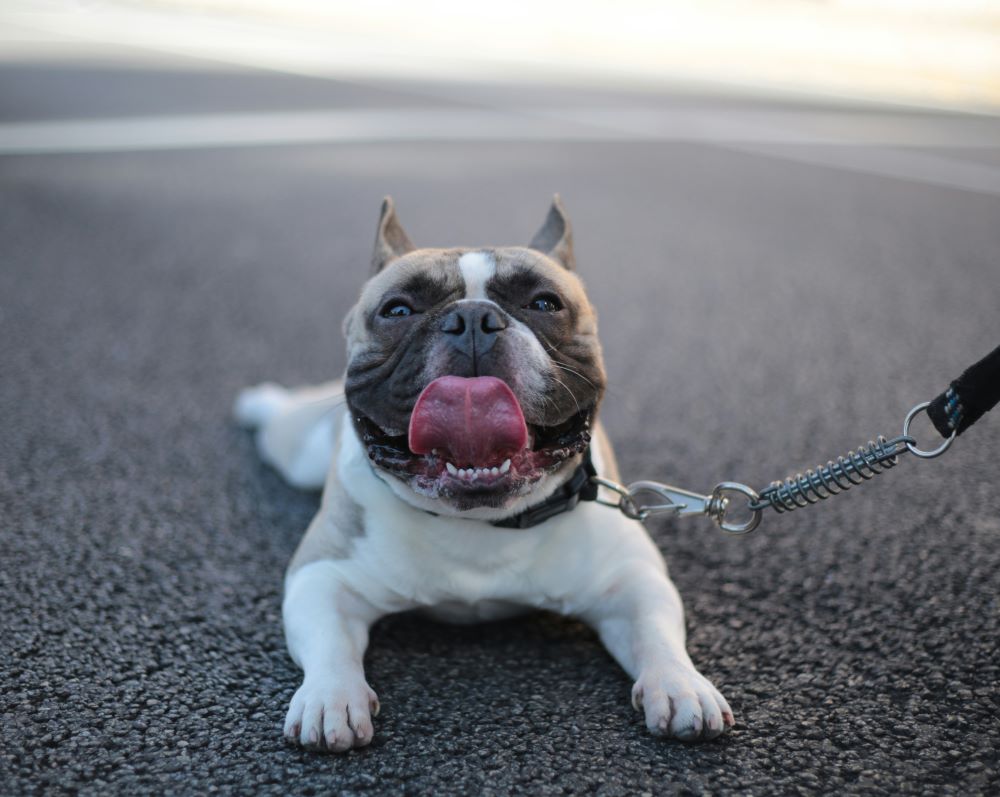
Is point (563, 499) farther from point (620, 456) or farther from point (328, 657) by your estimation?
point (620, 456)

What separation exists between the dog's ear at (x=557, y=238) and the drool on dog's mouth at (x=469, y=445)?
93 cm

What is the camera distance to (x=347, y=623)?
2.52 metres

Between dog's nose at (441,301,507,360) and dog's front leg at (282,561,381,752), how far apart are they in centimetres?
70

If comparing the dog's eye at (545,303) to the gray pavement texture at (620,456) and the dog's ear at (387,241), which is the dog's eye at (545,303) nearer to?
the dog's ear at (387,241)

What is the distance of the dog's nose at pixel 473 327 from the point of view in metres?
2.38

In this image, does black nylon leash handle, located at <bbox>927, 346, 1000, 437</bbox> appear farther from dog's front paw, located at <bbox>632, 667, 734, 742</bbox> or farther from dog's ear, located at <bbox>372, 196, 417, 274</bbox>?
dog's ear, located at <bbox>372, 196, 417, 274</bbox>

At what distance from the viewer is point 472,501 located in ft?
7.58

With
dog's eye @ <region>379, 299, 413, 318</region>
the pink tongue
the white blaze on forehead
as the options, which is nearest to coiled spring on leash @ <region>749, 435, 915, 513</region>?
the pink tongue

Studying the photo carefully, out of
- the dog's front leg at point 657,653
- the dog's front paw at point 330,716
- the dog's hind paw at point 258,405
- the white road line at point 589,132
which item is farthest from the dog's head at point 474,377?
the white road line at point 589,132

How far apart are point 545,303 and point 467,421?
0.58 m

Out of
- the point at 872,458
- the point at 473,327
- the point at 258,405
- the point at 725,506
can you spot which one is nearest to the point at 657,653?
the point at 725,506

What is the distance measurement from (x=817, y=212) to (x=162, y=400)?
183 inches

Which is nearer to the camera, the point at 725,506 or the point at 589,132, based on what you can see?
the point at 725,506

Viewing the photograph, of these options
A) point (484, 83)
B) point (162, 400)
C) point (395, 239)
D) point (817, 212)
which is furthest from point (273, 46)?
point (395, 239)
